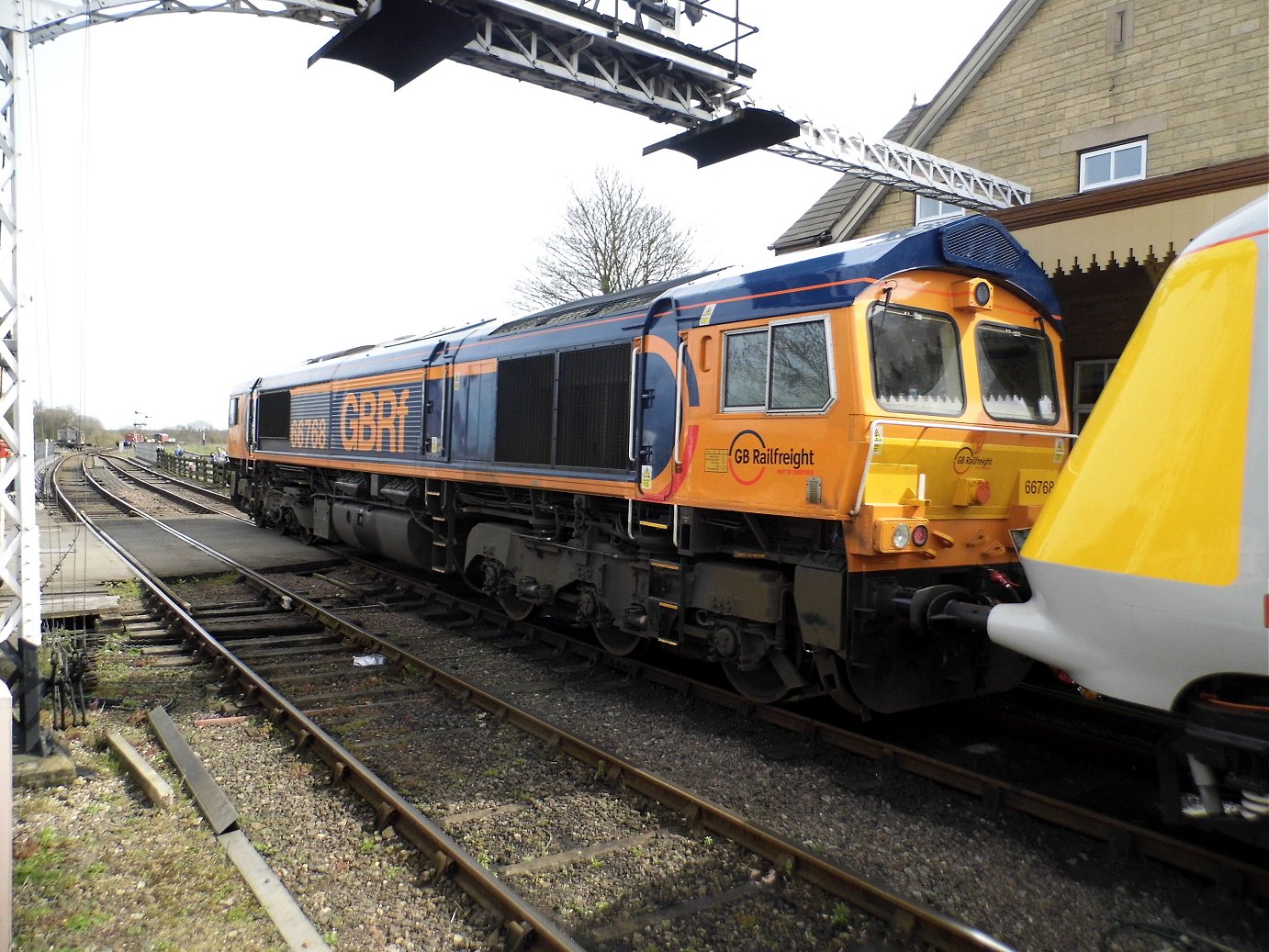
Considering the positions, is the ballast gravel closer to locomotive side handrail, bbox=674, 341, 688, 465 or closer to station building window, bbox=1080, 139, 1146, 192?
locomotive side handrail, bbox=674, 341, 688, 465

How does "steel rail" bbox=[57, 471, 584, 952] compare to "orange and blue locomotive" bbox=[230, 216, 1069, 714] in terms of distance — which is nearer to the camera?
"steel rail" bbox=[57, 471, 584, 952]

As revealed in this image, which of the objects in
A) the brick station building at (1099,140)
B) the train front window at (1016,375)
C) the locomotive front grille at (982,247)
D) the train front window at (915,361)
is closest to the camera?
the train front window at (915,361)

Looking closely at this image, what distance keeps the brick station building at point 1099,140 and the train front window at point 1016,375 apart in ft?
7.80

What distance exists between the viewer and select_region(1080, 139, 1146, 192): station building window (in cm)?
1269

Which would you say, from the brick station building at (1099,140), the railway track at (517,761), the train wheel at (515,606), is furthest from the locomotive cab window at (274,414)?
the brick station building at (1099,140)

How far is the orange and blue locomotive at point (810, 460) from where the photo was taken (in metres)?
5.50

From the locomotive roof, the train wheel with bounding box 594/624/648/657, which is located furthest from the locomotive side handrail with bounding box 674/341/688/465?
the train wheel with bounding box 594/624/648/657

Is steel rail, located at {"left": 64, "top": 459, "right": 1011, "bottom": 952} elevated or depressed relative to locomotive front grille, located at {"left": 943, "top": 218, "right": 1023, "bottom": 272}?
depressed

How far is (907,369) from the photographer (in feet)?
19.0

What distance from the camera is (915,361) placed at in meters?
5.85

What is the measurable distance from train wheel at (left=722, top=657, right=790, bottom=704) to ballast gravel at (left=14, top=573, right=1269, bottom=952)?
38cm

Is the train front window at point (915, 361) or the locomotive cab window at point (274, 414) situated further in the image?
the locomotive cab window at point (274, 414)

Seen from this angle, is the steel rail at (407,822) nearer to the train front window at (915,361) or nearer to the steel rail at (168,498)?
the train front window at (915,361)

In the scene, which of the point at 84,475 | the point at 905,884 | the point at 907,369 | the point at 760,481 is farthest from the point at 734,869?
the point at 84,475
